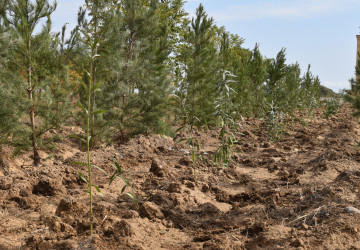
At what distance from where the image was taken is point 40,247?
2.95 meters

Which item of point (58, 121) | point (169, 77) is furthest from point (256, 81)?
point (58, 121)

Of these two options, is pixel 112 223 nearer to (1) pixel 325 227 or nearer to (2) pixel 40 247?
(2) pixel 40 247

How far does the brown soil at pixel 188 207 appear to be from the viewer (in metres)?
3.13

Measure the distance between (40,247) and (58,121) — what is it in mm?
5920

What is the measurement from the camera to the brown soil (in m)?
3.13

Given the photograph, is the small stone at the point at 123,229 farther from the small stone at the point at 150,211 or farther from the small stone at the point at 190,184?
the small stone at the point at 190,184

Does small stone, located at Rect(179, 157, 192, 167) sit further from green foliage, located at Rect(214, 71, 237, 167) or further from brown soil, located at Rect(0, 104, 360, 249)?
green foliage, located at Rect(214, 71, 237, 167)

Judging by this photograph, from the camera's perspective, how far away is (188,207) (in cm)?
425

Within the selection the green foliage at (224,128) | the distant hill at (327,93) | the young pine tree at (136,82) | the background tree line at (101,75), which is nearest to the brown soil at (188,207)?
the green foliage at (224,128)

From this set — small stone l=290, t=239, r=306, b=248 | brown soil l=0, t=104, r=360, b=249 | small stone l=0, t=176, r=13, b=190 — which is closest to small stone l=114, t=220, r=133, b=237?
A: brown soil l=0, t=104, r=360, b=249

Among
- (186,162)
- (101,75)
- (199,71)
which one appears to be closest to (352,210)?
(186,162)

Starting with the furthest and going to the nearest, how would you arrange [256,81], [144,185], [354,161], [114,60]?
[256,81], [114,60], [354,161], [144,185]

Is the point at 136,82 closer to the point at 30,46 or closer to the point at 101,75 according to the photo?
the point at 101,75

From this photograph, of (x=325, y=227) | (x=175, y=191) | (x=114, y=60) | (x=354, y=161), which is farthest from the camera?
(x=114, y=60)
